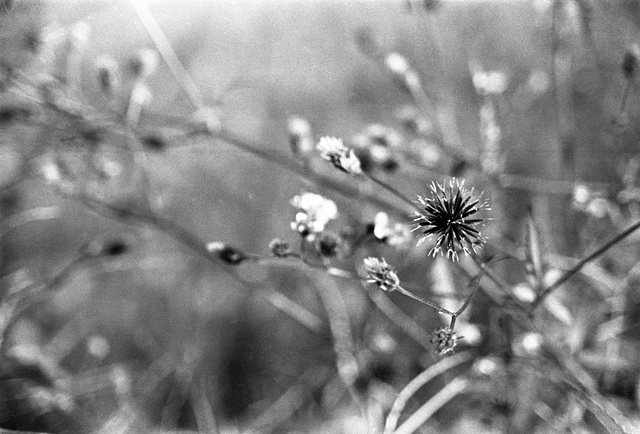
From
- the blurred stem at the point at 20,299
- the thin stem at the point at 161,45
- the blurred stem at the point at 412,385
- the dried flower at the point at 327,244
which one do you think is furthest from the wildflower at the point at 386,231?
the blurred stem at the point at 20,299

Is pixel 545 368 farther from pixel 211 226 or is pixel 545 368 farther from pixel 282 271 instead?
pixel 211 226

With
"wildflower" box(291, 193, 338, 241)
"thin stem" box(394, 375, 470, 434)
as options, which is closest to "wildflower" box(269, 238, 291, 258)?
"wildflower" box(291, 193, 338, 241)

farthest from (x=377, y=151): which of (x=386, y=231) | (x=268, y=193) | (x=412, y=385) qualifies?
(x=268, y=193)

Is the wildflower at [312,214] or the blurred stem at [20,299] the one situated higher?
the wildflower at [312,214]

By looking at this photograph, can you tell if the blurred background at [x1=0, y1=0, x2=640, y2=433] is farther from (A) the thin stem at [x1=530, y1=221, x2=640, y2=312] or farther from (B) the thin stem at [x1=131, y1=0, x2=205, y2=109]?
(A) the thin stem at [x1=530, y1=221, x2=640, y2=312]

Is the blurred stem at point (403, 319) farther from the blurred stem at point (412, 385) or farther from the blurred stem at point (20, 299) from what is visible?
the blurred stem at point (20, 299)

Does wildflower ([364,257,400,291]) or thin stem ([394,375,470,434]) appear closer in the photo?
wildflower ([364,257,400,291])

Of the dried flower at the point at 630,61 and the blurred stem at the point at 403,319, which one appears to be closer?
the dried flower at the point at 630,61
